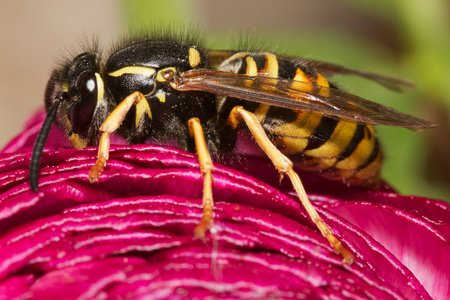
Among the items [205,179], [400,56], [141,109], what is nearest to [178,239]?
[205,179]

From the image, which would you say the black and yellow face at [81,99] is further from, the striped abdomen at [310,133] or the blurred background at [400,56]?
the blurred background at [400,56]

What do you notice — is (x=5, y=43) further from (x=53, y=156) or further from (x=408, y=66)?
(x=53, y=156)

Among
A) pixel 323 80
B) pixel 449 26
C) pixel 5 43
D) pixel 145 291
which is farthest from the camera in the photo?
pixel 5 43

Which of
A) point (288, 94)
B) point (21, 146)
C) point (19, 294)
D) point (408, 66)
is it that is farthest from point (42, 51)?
point (19, 294)

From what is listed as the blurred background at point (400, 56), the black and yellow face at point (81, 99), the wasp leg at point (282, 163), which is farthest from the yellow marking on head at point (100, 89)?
the blurred background at point (400, 56)

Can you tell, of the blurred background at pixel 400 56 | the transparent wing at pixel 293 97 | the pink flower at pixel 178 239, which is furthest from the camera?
the blurred background at pixel 400 56

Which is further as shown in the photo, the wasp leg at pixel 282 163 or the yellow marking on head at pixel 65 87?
the yellow marking on head at pixel 65 87

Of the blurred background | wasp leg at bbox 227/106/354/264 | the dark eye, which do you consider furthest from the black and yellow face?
the blurred background
